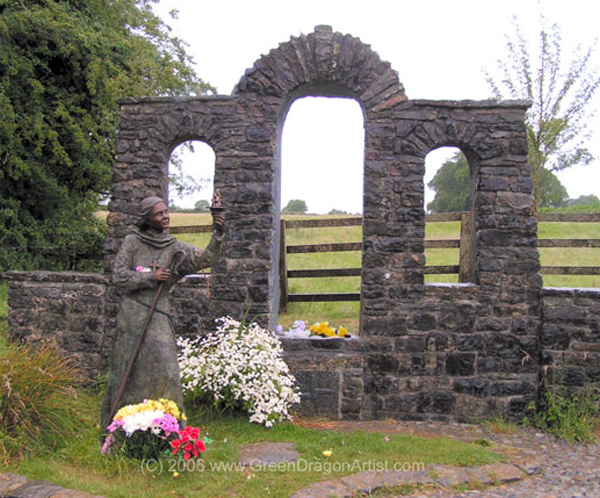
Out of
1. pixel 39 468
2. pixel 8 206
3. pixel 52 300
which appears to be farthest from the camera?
pixel 8 206

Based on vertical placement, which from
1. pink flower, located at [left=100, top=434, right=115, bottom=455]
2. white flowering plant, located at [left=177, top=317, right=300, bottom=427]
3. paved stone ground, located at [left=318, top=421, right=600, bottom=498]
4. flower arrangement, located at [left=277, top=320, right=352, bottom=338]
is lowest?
paved stone ground, located at [left=318, top=421, right=600, bottom=498]

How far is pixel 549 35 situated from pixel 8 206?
37.7 ft

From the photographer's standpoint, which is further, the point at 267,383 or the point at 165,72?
the point at 165,72

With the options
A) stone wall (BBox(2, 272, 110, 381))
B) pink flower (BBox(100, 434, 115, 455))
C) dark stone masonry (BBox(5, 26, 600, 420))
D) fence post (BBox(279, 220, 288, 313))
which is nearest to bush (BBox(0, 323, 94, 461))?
pink flower (BBox(100, 434, 115, 455))

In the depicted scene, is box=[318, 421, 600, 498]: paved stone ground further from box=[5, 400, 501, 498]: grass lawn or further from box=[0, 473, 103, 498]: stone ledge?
box=[0, 473, 103, 498]: stone ledge

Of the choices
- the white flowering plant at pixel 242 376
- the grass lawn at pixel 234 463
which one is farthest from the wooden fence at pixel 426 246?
the grass lawn at pixel 234 463

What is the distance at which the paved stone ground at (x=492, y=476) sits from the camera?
3.76 metres

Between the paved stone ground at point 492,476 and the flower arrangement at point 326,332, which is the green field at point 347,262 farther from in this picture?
the paved stone ground at point 492,476

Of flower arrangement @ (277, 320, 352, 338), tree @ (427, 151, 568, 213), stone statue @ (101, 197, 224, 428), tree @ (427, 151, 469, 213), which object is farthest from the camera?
tree @ (427, 151, 469, 213)

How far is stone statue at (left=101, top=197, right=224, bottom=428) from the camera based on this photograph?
3.97 m

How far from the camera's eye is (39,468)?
3.87m

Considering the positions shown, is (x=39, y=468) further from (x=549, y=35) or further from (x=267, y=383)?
(x=549, y=35)

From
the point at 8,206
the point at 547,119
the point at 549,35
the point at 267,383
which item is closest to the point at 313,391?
the point at 267,383

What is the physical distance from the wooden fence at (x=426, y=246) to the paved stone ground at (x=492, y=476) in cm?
274
